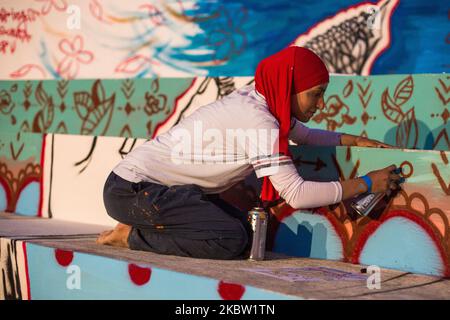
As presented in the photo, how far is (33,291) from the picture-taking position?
13.4ft

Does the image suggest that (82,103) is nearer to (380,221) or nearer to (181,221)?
(181,221)

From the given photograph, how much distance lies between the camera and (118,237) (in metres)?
4.21

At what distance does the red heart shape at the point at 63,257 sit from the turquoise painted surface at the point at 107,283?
0.08 feet

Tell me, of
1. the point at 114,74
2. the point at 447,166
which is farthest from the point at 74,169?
the point at 447,166

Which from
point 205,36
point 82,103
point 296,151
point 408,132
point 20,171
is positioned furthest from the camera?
point 82,103

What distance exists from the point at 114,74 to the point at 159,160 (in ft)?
9.85

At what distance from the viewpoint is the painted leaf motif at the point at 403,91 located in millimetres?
4789

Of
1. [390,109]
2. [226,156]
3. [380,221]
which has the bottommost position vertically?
[380,221]

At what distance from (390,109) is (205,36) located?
197 centimetres

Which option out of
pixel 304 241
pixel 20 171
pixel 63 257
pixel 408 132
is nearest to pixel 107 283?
pixel 63 257

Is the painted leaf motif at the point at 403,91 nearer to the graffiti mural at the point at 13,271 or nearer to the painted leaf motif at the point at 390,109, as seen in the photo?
the painted leaf motif at the point at 390,109

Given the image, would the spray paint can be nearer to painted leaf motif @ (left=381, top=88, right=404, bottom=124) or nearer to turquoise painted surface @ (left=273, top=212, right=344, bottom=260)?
turquoise painted surface @ (left=273, top=212, right=344, bottom=260)

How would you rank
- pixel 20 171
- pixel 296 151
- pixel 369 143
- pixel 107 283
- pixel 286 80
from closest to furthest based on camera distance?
1. pixel 107 283
2. pixel 286 80
3. pixel 369 143
4. pixel 296 151
5. pixel 20 171
